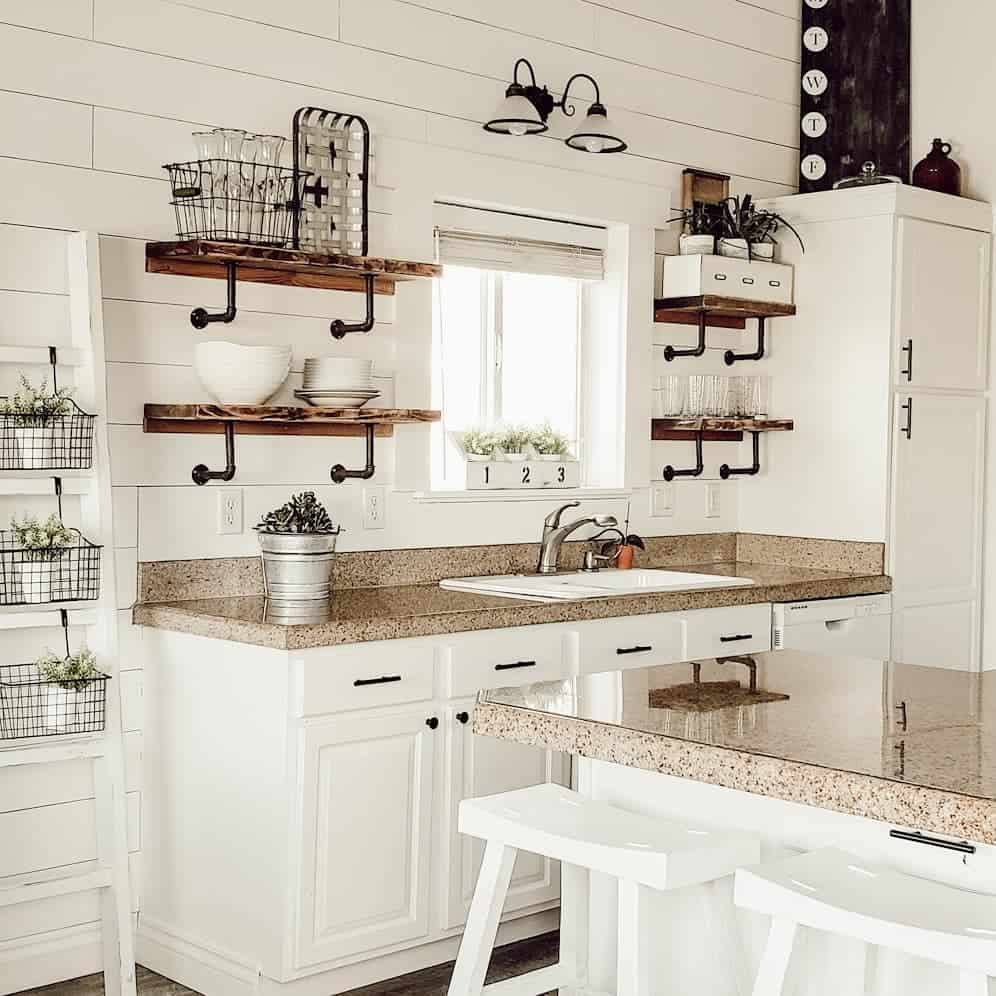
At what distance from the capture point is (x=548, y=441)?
14.9ft

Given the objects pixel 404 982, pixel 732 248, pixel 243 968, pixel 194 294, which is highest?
pixel 732 248

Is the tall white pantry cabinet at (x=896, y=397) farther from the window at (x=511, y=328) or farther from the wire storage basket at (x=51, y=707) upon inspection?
the wire storage basket at (x=51, y=707)

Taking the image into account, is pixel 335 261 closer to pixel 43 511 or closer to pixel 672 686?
pixel 43 511

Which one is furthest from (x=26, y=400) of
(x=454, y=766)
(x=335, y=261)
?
(x=454, y=766)

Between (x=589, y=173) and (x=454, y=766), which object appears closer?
(x=454, y=766)

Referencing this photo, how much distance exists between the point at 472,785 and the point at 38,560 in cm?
119

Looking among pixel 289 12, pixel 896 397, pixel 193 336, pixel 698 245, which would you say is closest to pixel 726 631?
pixel 896 397

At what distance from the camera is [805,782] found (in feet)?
6.11

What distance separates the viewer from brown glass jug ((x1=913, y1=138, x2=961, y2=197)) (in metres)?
4.97

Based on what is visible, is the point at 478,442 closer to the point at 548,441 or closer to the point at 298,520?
the point at 548,441

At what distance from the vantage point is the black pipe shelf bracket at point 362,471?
13.2 feet

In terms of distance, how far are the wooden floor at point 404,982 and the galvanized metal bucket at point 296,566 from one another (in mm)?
959

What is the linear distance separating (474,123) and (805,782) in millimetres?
2902

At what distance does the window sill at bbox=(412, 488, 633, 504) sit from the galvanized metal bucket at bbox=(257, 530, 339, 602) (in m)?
0.71
